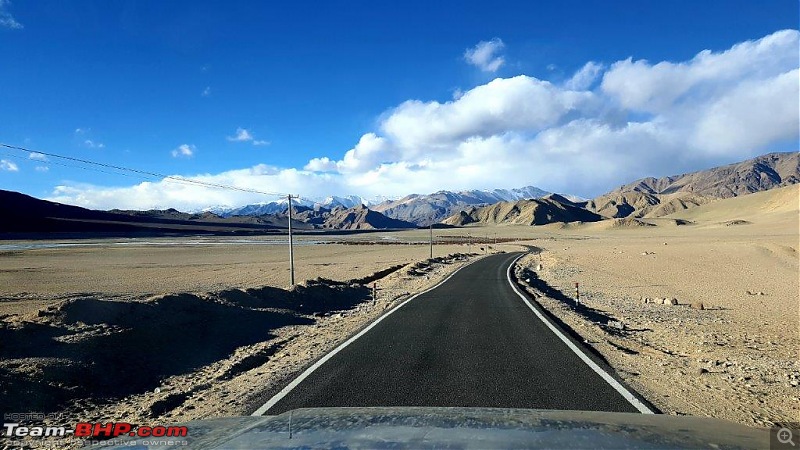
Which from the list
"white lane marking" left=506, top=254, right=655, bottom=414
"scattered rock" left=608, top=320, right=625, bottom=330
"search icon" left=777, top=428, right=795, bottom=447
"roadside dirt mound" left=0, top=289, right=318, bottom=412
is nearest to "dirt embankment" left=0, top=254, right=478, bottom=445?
"roadside dirt mound" left=0, top=289, right=318, bottom=412

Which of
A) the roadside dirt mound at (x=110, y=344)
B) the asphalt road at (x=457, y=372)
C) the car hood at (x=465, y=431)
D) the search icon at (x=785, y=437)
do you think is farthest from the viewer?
the roadside dirt mound at (x=110, y=344)

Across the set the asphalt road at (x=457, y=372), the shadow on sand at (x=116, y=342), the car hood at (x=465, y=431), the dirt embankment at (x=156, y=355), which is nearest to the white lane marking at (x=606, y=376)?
the asphalt road at (x=457, y=372)

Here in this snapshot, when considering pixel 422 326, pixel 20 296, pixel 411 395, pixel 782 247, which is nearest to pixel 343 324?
pixel 422 326

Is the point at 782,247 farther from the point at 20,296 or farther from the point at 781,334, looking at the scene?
the point at 20,296

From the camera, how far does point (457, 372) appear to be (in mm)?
8203

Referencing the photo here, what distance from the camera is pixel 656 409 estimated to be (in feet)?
20.7

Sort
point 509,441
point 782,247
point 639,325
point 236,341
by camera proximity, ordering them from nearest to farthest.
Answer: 1. point 509,441
2. point 236,341
3. point 639,325
4. point 782,247

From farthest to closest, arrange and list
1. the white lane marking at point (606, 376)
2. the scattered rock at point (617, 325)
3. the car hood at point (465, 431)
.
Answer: the scattered rock at point (617, 325)
the white lane marking at point (606, 376)
the car hood at point (465, 431)

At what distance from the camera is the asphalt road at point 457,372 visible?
262 inches

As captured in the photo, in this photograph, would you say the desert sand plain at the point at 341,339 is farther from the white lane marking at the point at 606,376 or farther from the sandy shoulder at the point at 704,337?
the white lane marking at the point at 606,376

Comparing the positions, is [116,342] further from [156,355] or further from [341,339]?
[341,339]

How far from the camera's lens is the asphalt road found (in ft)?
21.8

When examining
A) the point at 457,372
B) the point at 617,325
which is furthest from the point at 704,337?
the point at 457,372

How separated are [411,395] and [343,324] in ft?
25.2
